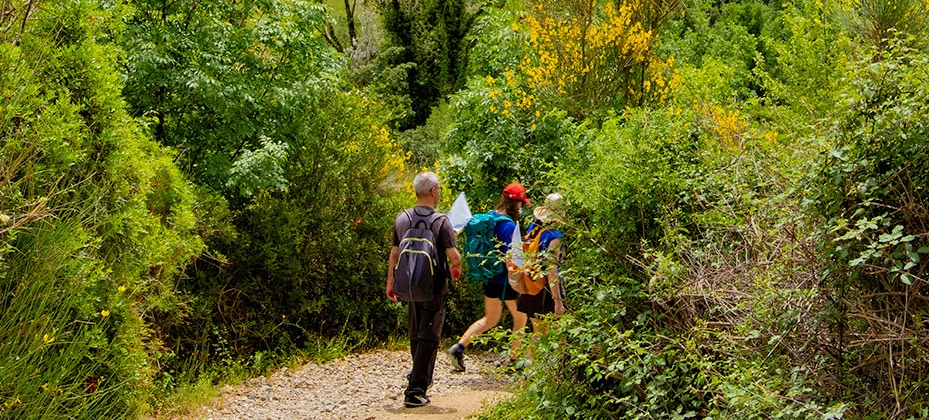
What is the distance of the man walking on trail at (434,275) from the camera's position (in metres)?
6.51

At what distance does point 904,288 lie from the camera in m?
3.36

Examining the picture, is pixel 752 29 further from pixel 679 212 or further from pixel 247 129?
pixel 679 212

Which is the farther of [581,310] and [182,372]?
[182,372]

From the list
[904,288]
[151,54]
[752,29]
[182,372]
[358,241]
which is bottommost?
[182,372]

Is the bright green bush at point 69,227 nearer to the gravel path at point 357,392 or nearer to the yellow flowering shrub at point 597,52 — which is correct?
the gravel path at point 357,392

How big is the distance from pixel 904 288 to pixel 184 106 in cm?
697

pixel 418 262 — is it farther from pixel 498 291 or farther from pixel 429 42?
pixel 429 42

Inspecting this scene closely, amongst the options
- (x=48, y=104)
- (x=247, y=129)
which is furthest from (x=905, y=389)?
(x=247, y=129)

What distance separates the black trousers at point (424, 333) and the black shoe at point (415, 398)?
0.10 feet

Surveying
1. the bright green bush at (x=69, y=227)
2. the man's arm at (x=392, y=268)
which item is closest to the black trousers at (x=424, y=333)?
the man's arm at (x=392, y=268)

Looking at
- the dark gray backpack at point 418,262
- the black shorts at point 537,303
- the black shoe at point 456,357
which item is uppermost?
the dark gray backpack at point 418,262

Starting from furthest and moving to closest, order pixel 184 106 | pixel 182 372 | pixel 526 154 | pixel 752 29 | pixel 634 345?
pixel 752 29 → pixel 526 154 → pixel 184 106 → pixel 182 372 → pixel 634 345

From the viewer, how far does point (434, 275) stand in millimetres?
6488

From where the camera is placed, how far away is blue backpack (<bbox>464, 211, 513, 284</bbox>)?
7352mm
